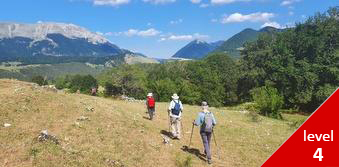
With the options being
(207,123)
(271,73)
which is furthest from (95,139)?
(271,73)

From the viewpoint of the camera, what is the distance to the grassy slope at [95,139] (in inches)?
747

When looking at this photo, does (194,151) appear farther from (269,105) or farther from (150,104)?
(269,105)

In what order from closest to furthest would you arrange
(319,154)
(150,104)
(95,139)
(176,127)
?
(319,154) < (95,139) < (176,127) < (150,104)

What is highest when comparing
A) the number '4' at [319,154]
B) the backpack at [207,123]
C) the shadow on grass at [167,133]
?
the number '4' at [319,154]

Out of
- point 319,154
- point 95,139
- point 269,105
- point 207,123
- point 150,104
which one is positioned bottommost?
point 269,105

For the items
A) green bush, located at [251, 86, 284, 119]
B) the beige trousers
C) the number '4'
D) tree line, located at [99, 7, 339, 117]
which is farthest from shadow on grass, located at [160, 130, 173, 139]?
tree line, located at [99, 7, 339, 117]

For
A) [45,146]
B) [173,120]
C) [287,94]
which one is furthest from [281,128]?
[287,94]

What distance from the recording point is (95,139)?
22594mm

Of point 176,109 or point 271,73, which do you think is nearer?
point 176,109

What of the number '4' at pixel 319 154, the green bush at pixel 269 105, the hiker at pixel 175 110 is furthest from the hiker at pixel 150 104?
the number '4' at pixel 319 154

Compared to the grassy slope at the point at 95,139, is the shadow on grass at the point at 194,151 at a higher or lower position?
lower

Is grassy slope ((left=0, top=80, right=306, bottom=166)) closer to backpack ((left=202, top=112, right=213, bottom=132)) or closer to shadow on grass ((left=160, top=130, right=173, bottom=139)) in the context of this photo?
shadow on grass ((left=160, top=130, right=173, bottom=139))

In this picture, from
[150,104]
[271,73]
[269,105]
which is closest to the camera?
[150,104]

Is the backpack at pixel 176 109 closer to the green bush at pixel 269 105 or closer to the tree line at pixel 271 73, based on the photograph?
the green bush at pixel 269 105
